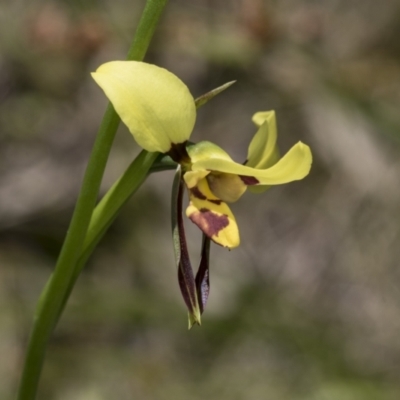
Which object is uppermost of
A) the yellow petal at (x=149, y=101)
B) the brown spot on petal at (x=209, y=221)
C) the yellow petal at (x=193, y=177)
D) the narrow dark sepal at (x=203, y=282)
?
the yellow petal at (x=149, y=101)

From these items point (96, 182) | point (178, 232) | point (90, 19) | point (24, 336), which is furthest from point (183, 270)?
point (90, 19)

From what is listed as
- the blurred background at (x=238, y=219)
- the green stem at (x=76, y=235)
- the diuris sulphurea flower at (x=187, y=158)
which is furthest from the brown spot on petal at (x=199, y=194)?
the blurred background at (x=238, y=219)

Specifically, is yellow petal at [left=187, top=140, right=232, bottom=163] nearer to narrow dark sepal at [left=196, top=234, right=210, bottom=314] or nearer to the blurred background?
narrow dark sepal at [left=196, top=234, right=210, bottom=314]

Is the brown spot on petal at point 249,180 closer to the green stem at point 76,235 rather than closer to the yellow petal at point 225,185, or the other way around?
the yellow petal at point 225,185

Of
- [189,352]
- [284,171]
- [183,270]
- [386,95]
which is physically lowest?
[189,352]

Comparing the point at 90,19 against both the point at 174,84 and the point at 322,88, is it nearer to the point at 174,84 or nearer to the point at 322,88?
the point at 322,88

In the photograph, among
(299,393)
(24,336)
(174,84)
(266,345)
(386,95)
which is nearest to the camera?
(174,84)

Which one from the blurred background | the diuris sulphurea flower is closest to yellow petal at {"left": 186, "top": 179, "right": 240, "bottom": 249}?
the diuris sulphurea flower

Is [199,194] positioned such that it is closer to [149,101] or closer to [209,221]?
[209,221]
